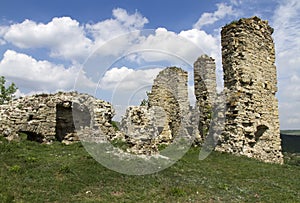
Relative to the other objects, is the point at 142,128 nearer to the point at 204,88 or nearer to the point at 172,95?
the point at 204,88

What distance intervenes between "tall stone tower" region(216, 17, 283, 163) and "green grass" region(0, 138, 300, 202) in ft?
12.1

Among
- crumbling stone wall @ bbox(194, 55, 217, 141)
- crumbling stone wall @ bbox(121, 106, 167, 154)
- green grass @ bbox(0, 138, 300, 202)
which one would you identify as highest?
crumbling stone wall @ bbox(194, 55, 217, 141)

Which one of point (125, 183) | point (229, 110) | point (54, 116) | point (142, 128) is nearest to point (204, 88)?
point (229, 110)

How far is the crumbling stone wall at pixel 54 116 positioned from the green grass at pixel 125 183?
3307 millimetres

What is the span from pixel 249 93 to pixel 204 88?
392 cm

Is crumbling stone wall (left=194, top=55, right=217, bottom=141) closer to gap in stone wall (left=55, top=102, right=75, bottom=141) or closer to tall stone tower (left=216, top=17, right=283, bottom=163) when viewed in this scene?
tall stone tower (left=216, top=17, right=283, bottom=163)

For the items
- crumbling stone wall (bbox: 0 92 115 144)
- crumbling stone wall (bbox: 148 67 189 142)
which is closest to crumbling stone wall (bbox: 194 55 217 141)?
crumbling stone wall (bbox: 148 67 189 142)

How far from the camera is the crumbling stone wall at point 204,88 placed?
18516mm

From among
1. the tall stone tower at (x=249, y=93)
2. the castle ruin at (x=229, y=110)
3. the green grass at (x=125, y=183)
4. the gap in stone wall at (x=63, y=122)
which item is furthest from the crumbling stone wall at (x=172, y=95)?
the green grass at (x=125, y=183)

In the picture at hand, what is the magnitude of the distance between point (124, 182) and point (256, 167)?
689 cm

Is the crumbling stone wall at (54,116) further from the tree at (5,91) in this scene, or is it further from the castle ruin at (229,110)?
the tree at (5,91)

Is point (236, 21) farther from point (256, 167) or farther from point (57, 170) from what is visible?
point (57, 170)

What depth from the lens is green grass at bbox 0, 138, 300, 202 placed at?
24.8ft

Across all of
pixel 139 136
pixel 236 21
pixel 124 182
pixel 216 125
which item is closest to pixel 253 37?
pixel 236 21
